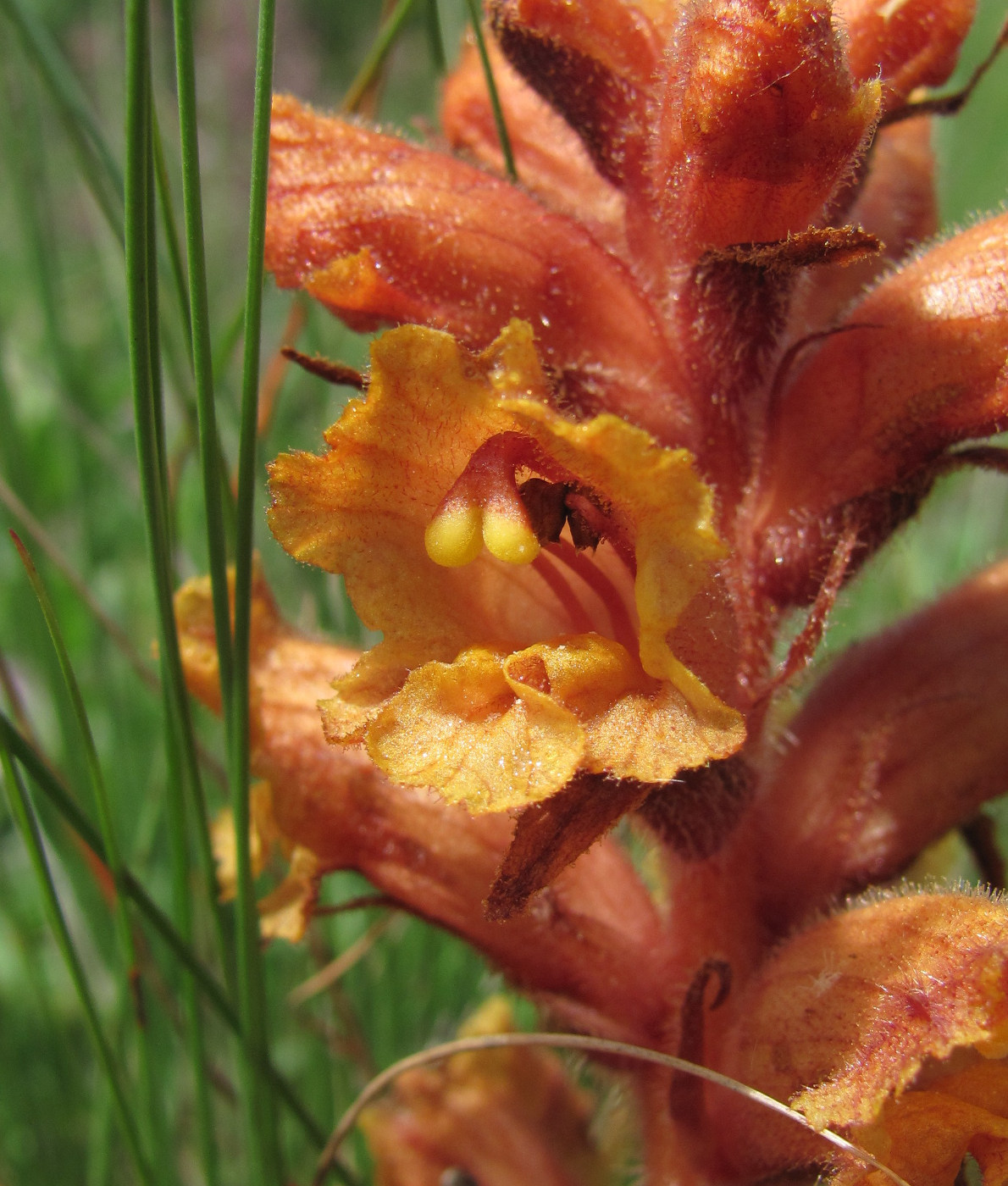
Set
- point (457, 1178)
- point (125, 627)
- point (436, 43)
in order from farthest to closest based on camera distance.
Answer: point (125, 627)
point (457, 1178)
point (436, 43)

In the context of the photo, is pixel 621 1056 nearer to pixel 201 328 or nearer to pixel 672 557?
pixel 672 557

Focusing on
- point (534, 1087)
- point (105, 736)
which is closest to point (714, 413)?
point (534, 1087)

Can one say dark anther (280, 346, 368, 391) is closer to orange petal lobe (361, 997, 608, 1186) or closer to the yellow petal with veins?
the yellow petal with veins

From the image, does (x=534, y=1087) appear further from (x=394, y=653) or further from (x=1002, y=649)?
(x=394, y=653)

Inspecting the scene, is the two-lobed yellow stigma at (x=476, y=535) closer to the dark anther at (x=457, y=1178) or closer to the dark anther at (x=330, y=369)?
the dark anther at (x=330, y=369)

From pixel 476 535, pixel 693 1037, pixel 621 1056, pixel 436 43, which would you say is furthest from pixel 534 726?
pixel 436 43

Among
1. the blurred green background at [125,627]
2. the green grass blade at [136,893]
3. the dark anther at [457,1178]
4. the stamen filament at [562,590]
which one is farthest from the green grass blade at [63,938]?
the dark anther at [457,1178]
